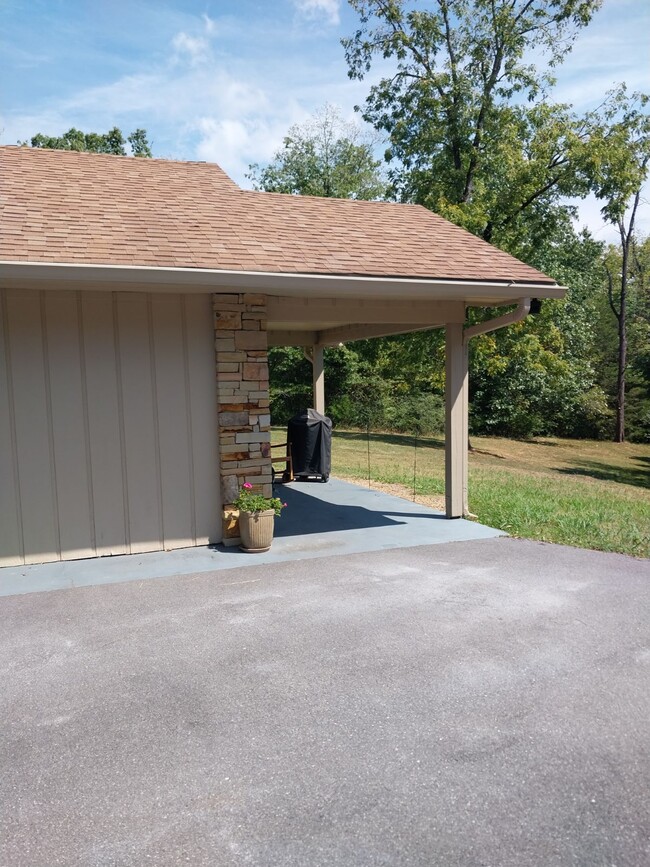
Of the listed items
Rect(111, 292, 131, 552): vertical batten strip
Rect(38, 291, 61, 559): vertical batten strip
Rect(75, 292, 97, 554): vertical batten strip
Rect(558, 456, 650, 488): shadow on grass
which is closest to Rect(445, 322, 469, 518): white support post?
Rect(111, 292, 131, 552): vertical batten strip

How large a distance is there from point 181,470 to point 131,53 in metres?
13.3

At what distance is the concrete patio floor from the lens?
20.1ft

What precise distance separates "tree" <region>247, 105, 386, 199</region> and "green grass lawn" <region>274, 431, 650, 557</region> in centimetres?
1351

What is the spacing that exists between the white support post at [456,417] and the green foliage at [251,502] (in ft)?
8.12

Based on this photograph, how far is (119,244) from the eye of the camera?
6340mm

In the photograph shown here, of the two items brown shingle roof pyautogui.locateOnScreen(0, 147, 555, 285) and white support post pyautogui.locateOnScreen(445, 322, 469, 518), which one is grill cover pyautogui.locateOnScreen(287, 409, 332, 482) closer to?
white support post pyautogui.locateOnScreen(445, 322, 469, 518)

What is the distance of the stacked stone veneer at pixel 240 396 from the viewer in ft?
22.7

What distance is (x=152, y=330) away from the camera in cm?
672

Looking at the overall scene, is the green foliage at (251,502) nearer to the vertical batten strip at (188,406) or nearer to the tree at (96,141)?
the vertical batten strip at (188,406)

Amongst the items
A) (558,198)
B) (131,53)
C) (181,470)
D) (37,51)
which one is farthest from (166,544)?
(37,51)

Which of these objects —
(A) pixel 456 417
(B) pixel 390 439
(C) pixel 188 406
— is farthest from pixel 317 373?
(B) pixel 390 439

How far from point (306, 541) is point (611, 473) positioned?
1316cm

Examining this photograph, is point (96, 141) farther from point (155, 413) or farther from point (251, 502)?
point (251, 502)

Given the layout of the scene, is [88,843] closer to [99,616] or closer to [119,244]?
[99,616]
